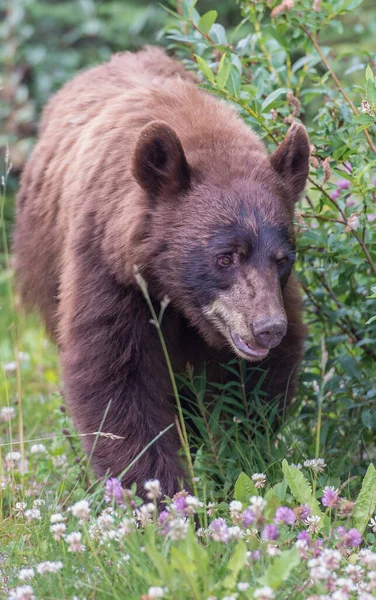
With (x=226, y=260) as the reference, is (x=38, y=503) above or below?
below

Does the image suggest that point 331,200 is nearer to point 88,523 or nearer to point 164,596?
point 88,523

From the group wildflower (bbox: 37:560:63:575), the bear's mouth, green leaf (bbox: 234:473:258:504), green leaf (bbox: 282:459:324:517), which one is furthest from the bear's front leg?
wildflower (bbox: 37:560:63:575)

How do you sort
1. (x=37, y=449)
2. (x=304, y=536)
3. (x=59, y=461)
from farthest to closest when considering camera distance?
(x=59, y=461) → (x=37, y=449) → (x=304, y=536)

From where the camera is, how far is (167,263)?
397 centimetres

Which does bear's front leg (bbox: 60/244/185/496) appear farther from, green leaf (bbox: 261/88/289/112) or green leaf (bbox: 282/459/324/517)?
green leaf (bbox: 261/88/289/112)

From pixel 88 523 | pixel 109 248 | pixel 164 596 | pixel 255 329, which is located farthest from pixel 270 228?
pixel 164 596

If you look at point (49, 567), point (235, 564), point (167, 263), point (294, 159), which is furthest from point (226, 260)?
point (49, 567)

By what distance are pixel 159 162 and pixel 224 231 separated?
0.41 m

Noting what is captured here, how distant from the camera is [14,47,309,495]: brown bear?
381 cm

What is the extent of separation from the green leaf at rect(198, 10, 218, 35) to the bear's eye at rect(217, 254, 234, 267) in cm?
125

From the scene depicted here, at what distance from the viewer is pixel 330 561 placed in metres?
2.80

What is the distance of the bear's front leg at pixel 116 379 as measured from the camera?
399cm

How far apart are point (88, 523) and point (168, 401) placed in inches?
43.5

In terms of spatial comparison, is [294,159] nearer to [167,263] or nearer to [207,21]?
[167,263]
